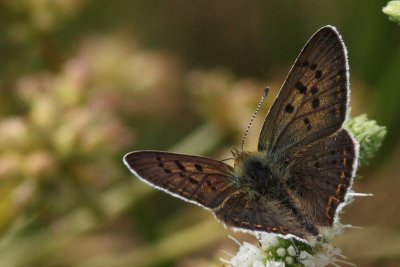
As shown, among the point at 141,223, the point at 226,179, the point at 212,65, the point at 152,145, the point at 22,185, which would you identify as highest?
the point at 212,65

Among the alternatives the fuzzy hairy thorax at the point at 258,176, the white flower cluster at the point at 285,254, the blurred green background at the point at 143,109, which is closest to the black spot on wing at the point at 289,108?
the fuzzy hairy thorax at the point at 258,176

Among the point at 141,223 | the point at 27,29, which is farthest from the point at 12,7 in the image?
the point at 141,223

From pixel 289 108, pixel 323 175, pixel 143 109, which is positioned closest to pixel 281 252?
pixel 323 175

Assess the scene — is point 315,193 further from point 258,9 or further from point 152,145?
point 258,9

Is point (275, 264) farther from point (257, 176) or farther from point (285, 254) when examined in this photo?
point (257, 176)

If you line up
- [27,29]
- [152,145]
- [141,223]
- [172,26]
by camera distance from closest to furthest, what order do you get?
1. [141,223]
2. [27,29]
3. [152,145]
4. [172,26]

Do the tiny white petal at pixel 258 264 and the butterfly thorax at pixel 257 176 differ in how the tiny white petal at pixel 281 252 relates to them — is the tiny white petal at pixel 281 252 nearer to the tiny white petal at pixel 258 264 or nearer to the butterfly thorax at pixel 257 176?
the tiny white petal at pixel 258 264

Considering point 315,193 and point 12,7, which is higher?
point 12,7
